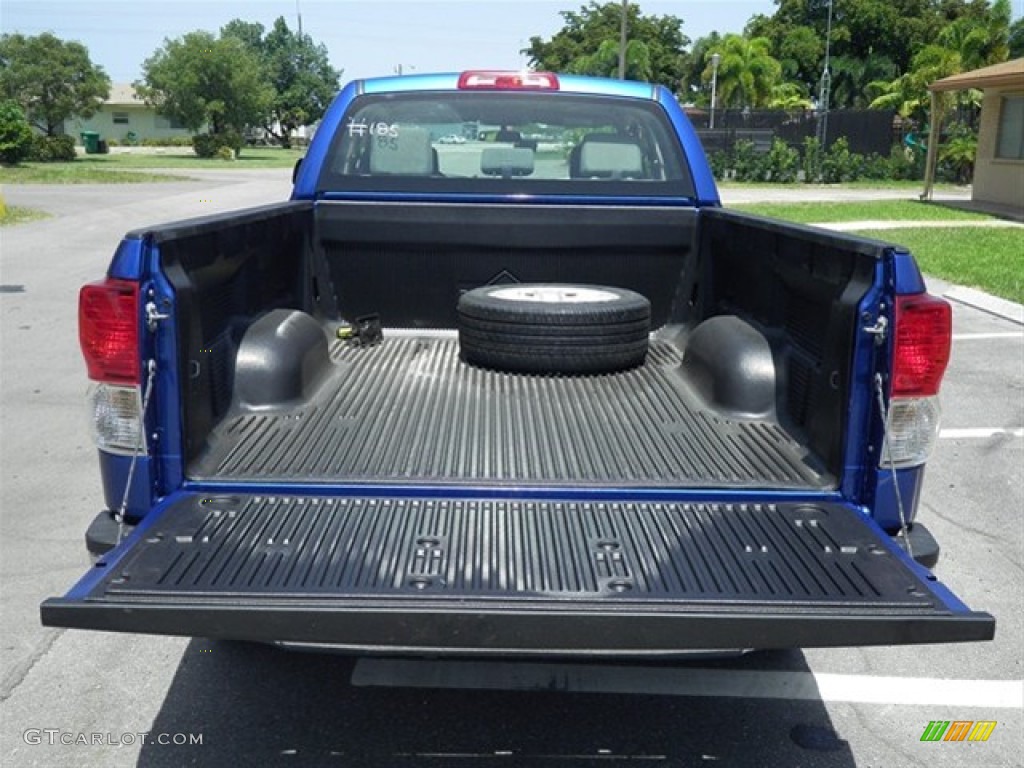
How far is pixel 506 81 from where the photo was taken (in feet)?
16.1

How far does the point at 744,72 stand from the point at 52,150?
29.6 meters

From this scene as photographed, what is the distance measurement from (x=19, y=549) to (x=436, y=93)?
2757 mm

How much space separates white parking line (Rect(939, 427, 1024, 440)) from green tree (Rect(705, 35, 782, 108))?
137ft

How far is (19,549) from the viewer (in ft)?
14.8

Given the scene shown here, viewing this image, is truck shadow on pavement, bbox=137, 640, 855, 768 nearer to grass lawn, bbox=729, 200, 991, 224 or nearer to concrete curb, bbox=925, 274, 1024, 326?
concrete curb, bbox=925, 274, 1024, 326

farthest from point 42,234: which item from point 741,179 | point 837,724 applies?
point 741,179

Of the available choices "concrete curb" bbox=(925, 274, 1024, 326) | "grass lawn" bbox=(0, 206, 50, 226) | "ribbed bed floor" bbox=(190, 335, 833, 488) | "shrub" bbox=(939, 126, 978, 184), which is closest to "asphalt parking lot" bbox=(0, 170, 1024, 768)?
"ribbed bed floor" bbox=(190, 335, 833, 488)

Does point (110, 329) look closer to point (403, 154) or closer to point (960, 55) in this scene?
point (403, 154)

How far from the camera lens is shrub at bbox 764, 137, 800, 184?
31.8 metres

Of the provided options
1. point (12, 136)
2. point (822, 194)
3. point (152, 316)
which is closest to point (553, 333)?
point (152, 316)

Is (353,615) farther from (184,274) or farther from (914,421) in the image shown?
(914,421)

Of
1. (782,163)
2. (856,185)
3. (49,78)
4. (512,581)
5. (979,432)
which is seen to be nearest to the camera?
(512,581)

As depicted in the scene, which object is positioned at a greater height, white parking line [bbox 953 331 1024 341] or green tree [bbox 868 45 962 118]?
green tree [bbox 868 45 962 118]

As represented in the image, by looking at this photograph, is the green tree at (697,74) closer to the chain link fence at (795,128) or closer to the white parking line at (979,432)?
the chain link fence at (795,128)
